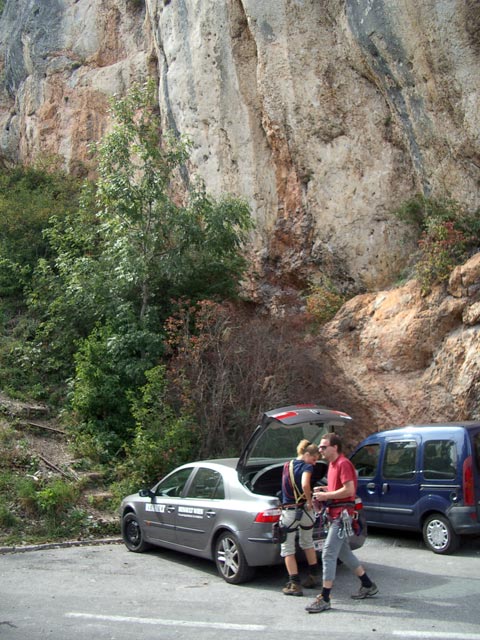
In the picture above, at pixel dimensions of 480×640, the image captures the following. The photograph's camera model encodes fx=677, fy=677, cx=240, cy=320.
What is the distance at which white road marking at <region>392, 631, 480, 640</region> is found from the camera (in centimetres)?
532

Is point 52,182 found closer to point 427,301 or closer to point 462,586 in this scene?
point 427,301

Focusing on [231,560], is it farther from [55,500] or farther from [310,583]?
[55,500]

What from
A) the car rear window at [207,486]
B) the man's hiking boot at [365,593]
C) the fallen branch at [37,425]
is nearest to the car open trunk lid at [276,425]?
the car rear window at [207,486]

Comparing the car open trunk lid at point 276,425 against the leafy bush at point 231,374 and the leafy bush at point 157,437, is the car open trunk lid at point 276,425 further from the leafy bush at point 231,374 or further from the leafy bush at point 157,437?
the leafy bush at point 231,374

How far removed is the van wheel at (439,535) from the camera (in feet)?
28.6

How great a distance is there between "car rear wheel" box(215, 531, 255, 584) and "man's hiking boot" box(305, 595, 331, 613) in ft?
3.85

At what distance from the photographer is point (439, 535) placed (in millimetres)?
8930

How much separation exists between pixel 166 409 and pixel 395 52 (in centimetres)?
925

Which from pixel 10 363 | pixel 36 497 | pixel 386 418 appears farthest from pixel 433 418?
pixel 10 363

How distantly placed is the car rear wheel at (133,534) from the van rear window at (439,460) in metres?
3.96

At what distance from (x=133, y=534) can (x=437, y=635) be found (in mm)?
5085

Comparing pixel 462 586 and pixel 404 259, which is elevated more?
pixel 404 259

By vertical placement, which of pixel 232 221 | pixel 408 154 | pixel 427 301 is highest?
pixel 408 154

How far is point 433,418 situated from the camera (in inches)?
496
